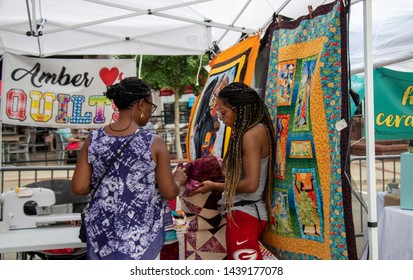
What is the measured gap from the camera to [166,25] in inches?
215

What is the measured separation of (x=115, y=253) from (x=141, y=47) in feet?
12.7

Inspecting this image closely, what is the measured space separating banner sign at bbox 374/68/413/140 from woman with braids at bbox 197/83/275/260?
10.1 feet

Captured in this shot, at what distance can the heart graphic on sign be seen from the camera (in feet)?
19.7

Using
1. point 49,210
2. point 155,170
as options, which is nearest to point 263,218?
point 155,170

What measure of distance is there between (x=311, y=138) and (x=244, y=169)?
0.45m

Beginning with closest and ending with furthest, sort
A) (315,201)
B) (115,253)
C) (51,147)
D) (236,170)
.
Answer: (115,253) < (315,201) < (236,170) < (51,147)

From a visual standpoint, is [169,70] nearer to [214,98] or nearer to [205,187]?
[214,98]

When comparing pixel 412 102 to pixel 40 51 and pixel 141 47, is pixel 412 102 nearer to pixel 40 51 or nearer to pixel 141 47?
pixel 141 47

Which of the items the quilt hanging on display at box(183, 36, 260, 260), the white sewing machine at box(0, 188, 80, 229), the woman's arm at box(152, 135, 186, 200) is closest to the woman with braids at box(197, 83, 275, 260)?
the quilt hanging on display at box(183, 36, 260, 260)

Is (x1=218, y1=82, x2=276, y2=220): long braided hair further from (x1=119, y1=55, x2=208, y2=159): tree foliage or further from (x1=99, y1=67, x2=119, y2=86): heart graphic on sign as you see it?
(x1=119, y1=55, x2=208, y2=159): tree foliage

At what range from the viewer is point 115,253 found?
2.48 m

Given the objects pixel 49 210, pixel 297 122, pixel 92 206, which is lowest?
pixel 49 210
